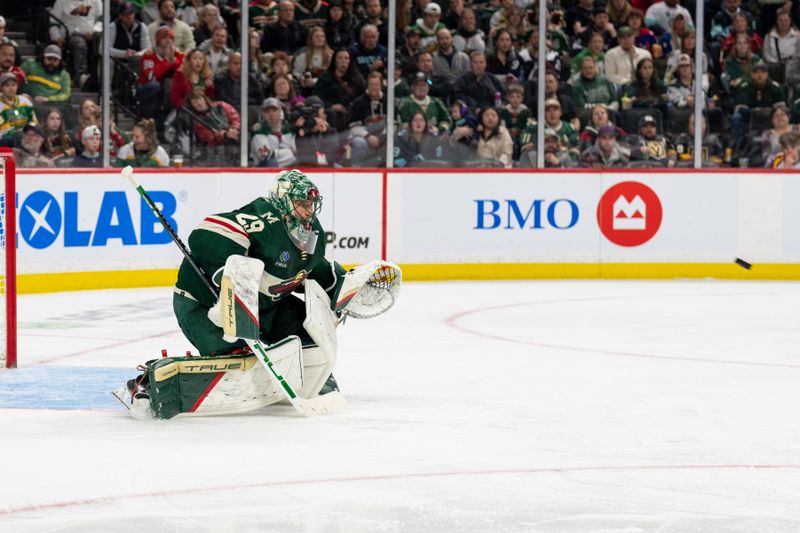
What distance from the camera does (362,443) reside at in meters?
4.45

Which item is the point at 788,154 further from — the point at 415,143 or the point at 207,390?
the point at 207,390

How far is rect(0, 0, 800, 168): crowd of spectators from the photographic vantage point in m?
9.98

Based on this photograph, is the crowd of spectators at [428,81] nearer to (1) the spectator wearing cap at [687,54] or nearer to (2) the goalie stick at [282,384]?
(1) the spectator wearing cap at [687,54]

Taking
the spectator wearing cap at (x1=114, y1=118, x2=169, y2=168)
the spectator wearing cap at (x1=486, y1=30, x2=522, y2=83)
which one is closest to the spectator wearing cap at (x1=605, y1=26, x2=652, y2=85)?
the spectator wearing cap at (x1=486, y1=30, x2=522, y2=83)

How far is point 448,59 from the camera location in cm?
1100

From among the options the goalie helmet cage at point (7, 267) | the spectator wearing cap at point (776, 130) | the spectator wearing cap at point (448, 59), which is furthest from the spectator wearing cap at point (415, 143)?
the goalie helmet cage at point (7, 267)

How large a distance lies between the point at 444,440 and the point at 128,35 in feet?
20.5

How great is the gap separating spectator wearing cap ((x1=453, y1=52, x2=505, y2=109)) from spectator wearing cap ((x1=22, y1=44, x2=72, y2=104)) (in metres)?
2.98

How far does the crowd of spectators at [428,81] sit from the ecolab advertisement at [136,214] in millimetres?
216

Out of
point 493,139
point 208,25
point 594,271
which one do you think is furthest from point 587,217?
point 208,25

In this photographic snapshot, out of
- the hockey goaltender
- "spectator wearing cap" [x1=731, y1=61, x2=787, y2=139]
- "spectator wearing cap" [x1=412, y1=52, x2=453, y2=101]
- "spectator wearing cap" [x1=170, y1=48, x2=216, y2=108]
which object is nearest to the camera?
the hockey goaltender

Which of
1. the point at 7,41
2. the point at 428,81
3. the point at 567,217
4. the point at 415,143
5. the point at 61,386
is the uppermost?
the point at 7,41

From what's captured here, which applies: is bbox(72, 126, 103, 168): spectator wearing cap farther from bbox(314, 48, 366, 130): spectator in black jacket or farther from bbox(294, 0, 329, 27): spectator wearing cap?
bbox(294, 0, 329, 27): spectator wearing cap

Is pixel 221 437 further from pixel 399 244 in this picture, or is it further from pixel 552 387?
pixel 399 244
